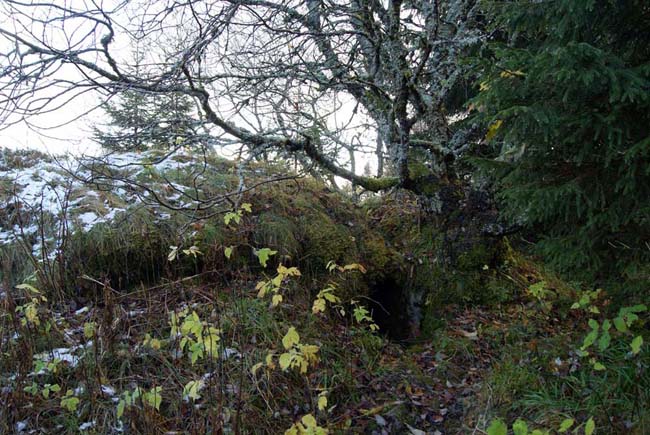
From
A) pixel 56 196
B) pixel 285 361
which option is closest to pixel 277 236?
pixel 285 361

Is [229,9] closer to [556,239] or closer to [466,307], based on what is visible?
[556,239]

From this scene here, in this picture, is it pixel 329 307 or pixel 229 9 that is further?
pixel 329 307

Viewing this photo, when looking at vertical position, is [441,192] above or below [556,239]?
above

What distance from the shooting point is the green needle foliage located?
1.85 m

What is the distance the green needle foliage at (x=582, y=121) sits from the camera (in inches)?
72.7

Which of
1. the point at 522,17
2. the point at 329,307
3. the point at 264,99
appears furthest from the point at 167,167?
the point at 522,17

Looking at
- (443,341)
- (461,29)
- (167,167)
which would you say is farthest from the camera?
(167,167)

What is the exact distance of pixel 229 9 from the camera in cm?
316

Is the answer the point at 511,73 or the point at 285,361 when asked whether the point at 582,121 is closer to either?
the point at 511,73

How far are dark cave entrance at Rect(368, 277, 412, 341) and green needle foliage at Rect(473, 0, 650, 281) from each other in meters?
2.08

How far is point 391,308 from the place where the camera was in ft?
14.8

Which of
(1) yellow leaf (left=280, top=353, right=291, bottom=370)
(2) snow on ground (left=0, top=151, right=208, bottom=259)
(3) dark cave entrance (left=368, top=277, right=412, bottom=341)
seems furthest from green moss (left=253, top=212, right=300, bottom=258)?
(1) yellow leaf (left=280, top=353, right=291, bottom=370)

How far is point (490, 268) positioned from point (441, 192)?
964 mm

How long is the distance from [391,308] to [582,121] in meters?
3.02
